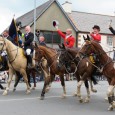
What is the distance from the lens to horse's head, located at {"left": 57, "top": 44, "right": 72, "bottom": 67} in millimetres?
13367

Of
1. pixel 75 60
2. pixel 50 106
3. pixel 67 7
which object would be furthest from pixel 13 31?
pixel 67 7

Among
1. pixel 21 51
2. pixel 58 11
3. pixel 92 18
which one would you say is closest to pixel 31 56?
pixel 21 51

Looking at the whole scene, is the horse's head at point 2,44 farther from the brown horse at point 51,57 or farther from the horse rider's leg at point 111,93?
the horse rider's leg at point 111,93

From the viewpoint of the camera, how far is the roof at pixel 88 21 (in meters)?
46.2

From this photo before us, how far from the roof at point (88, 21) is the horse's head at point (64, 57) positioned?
32.0 meters

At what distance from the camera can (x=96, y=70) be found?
13.6 meters

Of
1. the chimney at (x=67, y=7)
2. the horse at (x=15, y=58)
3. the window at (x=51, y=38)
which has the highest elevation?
the chimney at (x=67, y=7)

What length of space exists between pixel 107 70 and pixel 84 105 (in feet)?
6.07

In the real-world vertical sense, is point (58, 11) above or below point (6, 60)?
above

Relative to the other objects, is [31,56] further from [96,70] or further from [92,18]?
[92,18]

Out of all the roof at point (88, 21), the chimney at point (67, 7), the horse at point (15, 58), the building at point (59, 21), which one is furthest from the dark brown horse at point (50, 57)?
the chimney at point (67, 7)

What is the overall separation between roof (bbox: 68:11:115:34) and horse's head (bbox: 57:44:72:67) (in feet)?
105

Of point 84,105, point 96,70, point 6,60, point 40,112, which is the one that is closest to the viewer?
point 40,112

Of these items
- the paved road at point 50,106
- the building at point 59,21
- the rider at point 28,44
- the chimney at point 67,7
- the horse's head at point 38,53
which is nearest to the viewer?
the paved road at point 50,106
